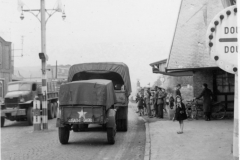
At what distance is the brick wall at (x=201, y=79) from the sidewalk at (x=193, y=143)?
379cm

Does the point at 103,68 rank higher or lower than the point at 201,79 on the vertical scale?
higher

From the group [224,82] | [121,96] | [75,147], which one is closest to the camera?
[75,147]

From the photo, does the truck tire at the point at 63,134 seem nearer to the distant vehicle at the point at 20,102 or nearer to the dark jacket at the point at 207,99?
the distant vehicle at the point at 20,102

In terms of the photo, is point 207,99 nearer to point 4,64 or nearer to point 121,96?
point 121,96

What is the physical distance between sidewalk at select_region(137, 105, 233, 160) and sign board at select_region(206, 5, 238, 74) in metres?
4.89

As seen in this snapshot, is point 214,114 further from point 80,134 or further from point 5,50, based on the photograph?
point 5,50

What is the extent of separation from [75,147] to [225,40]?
7.87 meters

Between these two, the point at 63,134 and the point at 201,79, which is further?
the point at 201,79

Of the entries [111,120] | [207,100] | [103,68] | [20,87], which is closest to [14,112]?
[20,87]

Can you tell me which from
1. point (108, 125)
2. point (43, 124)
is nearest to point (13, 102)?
point (43, 124)

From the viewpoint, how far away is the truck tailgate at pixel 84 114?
35.6ft

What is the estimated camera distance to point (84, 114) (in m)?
10.9

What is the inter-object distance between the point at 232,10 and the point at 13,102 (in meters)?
15.8

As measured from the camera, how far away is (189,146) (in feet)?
31.8
